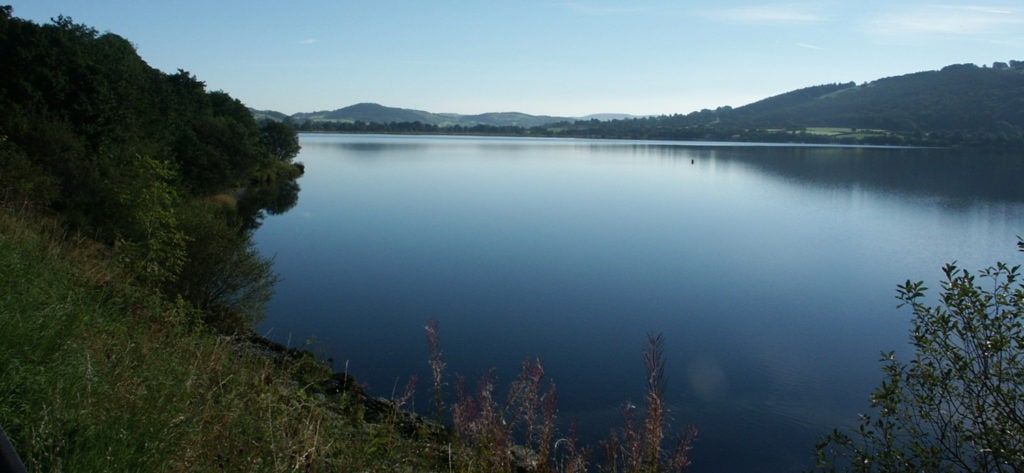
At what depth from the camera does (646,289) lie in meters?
23.5

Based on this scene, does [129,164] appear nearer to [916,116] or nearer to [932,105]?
[916,116]

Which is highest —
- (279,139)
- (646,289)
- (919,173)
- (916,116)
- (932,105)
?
(932,105)

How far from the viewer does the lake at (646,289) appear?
1525cm

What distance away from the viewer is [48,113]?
24609mm

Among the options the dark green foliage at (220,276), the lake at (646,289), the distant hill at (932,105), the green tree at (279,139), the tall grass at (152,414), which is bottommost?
the lake at (646,289)

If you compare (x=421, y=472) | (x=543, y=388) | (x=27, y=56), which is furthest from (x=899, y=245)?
(x=27, y=56)

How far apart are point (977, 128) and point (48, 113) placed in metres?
146

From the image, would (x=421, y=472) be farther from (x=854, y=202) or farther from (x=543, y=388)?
(x=854, y=202)

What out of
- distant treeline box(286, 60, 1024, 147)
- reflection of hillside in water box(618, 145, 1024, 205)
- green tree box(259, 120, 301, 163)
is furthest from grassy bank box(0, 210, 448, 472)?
distant treeline box(286, 60, 1024, 147)

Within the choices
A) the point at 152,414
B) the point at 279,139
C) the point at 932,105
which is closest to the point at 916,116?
the point at 932,105

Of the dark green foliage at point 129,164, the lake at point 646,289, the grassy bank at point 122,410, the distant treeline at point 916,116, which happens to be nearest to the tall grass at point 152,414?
the grassy bank at point 122,410

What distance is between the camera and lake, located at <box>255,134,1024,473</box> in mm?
15250

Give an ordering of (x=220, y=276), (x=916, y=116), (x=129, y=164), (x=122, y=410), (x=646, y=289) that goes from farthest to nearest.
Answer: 1. (x=916, y=116)
2. (x=129, y=164)
3. (x=646, y=289)
4. (x=220, y=276)
5. (x=122, y=410)

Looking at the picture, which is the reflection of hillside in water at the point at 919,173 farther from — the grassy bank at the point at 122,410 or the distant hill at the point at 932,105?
the grassy bank at the point at 122,410
